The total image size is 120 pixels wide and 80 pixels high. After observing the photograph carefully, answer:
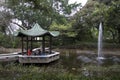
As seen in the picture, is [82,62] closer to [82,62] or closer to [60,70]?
[82,62]

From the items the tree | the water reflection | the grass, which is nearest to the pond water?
the water reflection

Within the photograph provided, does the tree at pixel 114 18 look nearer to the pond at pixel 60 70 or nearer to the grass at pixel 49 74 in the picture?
the pond at pixel 60 70

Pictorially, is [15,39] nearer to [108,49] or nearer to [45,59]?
[108,49]

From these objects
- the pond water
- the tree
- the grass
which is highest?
the tree

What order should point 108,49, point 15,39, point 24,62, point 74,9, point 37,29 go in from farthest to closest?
point 74,9 < point 15,39 < point 108,49 < point 37,29 < point 24,62

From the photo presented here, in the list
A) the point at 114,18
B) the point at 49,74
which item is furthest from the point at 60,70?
the point at 114,18

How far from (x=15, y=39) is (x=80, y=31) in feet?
34.2

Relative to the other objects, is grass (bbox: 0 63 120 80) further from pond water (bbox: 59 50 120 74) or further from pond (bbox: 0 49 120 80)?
pond water (bbox: 59 50 120 74)

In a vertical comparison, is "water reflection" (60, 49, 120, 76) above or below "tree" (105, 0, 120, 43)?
below

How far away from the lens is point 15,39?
36.3 meters

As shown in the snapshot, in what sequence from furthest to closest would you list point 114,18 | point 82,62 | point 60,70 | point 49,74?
point 114,18 < point 82,62 < point 60,70 < point 49,74

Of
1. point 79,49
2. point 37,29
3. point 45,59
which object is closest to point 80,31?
point 79,49

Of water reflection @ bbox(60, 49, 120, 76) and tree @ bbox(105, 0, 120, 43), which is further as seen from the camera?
water reflection @ bbox(60, 49, 120, 76)

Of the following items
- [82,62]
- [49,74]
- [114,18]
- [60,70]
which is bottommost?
[82,62]
